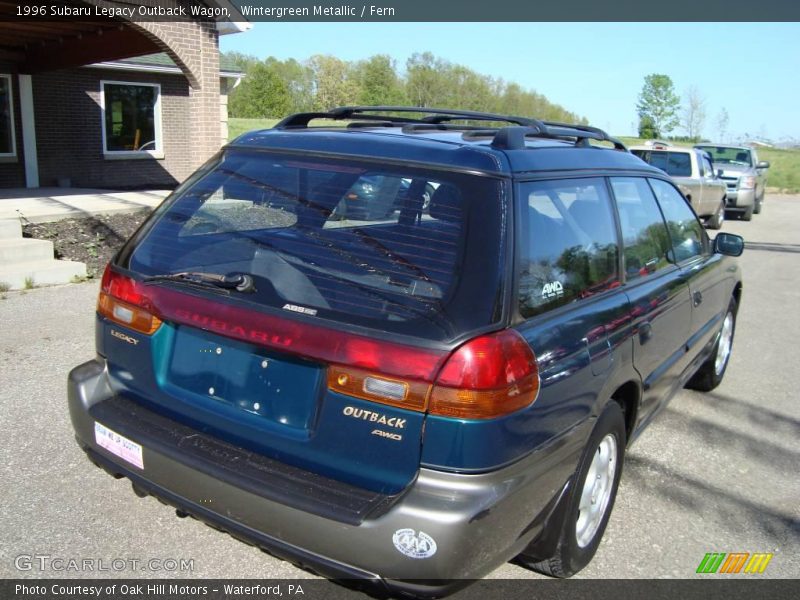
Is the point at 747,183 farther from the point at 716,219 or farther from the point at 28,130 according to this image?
the point at 28,130

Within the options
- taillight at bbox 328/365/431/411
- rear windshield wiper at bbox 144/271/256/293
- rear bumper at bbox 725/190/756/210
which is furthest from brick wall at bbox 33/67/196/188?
taillight at bbox 328/365/431/411

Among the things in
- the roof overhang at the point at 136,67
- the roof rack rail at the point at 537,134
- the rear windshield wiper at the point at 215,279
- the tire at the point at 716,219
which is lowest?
the tire at the point at 716,219

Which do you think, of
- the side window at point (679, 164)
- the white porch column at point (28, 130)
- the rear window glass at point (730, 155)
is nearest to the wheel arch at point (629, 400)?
the side window at point (679, 164)

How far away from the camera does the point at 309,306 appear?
2566mm

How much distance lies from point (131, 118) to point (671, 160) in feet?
40.1

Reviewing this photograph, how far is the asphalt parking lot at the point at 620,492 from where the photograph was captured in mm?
3191

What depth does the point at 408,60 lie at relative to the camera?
173 ft

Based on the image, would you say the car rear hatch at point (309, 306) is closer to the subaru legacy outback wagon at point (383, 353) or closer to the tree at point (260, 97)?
the subaru legacy outback wagon at point (383, 353)

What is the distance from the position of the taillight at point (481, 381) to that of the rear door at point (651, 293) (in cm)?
112

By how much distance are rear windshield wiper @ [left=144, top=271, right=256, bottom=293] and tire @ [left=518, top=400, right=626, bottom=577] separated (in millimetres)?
1447

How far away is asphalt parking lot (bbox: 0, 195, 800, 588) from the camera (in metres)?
3.19

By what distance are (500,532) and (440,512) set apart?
263 mm

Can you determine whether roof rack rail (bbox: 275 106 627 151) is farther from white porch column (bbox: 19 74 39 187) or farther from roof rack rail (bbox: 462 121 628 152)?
white porch column (bbox: 19 74 39 187)

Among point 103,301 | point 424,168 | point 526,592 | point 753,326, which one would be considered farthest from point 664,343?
point 753,326
